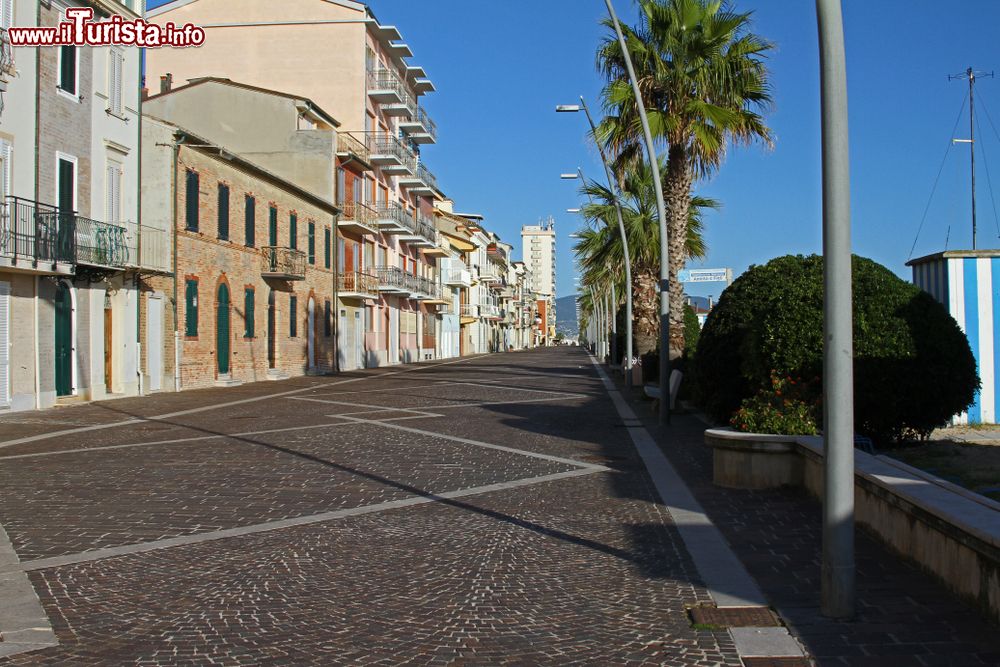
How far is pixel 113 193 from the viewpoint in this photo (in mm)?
23516

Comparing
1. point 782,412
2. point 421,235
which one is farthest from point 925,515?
point 421,235

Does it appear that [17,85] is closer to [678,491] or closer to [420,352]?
[678,491]

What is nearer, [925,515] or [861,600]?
[861,600]

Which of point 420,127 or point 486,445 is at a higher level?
point 420,127

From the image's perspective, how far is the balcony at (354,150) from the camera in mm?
41750

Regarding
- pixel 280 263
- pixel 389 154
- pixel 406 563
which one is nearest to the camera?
pixel 406 563

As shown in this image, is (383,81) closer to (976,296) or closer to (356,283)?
(356,283)

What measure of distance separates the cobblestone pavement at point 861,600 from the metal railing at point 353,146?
35.7 meters

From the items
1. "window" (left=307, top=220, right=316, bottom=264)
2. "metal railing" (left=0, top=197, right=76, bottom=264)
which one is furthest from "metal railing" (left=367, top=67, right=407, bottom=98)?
"metal railing" (left=0, top=197, right=76, bottom=264)

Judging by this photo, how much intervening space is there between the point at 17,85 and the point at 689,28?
1391 centimetres

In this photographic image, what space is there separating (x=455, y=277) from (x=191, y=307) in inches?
1763

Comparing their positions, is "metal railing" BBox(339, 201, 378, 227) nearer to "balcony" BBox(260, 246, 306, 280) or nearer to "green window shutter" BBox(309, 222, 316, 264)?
"green window shutter" BBox(309, 222, 316, 264)

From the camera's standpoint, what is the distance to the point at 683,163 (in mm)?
21219

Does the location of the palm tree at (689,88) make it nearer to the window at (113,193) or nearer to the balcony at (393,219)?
the window at (113,193)
